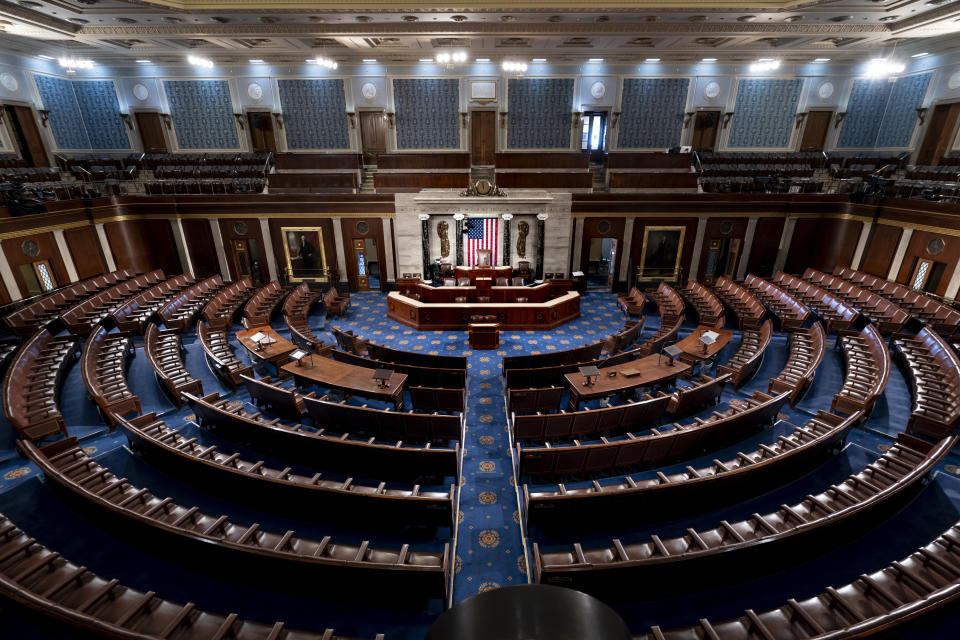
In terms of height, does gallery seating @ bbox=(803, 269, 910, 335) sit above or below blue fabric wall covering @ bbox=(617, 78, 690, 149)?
below

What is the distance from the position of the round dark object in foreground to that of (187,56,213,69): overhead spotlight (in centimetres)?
1913

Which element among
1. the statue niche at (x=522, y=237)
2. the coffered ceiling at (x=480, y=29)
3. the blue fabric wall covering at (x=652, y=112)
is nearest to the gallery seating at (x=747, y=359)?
the statue niche at (x=522, y=237)

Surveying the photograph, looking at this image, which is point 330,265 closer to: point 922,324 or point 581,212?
point 581,212

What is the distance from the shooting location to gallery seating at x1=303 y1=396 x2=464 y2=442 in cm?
624

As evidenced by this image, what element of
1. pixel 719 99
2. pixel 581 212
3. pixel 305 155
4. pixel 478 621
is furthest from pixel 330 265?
pixel 719 99

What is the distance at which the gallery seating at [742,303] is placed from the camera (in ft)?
36.1

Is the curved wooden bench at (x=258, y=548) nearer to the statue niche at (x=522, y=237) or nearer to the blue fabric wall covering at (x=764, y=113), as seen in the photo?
the statue niche at (x=522, y=237)

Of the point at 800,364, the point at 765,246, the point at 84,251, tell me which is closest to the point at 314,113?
the point at 84,251

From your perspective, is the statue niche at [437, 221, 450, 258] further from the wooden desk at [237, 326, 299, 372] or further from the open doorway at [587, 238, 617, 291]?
the wooden desk at [237, 326, 299, 372]

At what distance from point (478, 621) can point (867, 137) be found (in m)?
24.4

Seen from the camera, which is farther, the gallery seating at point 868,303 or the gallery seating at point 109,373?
the gallery seating at point 868,303

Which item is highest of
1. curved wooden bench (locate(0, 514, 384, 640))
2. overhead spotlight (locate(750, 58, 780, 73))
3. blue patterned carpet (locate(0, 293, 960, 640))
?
overhead spotlight (locate(750, 58, 780, 73))

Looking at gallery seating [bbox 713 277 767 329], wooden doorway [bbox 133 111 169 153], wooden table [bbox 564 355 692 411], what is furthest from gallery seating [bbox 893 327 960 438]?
wooden doorway [bbox 133 111 169 153]

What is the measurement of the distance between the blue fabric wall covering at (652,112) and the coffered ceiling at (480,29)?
1.11 meters
